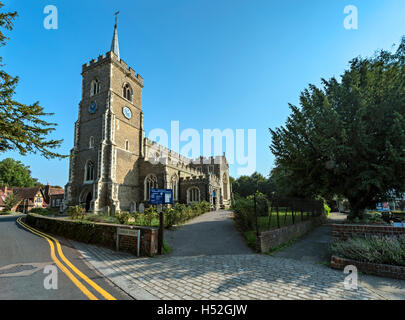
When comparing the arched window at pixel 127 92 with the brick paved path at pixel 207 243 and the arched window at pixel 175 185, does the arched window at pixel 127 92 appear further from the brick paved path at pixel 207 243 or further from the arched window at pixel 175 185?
the brick paved path at pixel 207 243

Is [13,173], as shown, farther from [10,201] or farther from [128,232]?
[128,232]

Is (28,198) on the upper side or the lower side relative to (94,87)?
lower

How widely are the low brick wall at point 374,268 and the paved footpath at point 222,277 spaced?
1.17 ft

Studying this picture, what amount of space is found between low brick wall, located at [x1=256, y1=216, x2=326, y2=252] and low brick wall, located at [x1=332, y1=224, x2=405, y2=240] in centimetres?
204

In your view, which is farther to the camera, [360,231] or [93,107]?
[93,107]

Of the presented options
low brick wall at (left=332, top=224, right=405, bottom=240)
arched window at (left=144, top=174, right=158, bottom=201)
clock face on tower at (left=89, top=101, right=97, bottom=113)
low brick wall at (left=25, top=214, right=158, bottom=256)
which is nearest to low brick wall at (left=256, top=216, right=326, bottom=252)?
low brick wall at (left=332, top=224, right=405, bottom=240)

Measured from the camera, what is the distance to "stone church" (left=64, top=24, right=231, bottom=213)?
2402cm

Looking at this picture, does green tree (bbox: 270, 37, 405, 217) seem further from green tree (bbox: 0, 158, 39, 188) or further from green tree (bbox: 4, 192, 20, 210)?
green tree (bbox: 0, 158, 39, 188)

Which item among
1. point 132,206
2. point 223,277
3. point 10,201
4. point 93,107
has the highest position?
point 93,107

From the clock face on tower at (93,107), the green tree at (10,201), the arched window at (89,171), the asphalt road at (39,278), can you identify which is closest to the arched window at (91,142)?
the arched window at (89,171)

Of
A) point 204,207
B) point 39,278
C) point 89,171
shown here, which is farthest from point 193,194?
point 39,278

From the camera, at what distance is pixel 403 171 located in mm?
8398

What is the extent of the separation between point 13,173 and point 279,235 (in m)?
75.1

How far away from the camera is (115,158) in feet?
80.1
